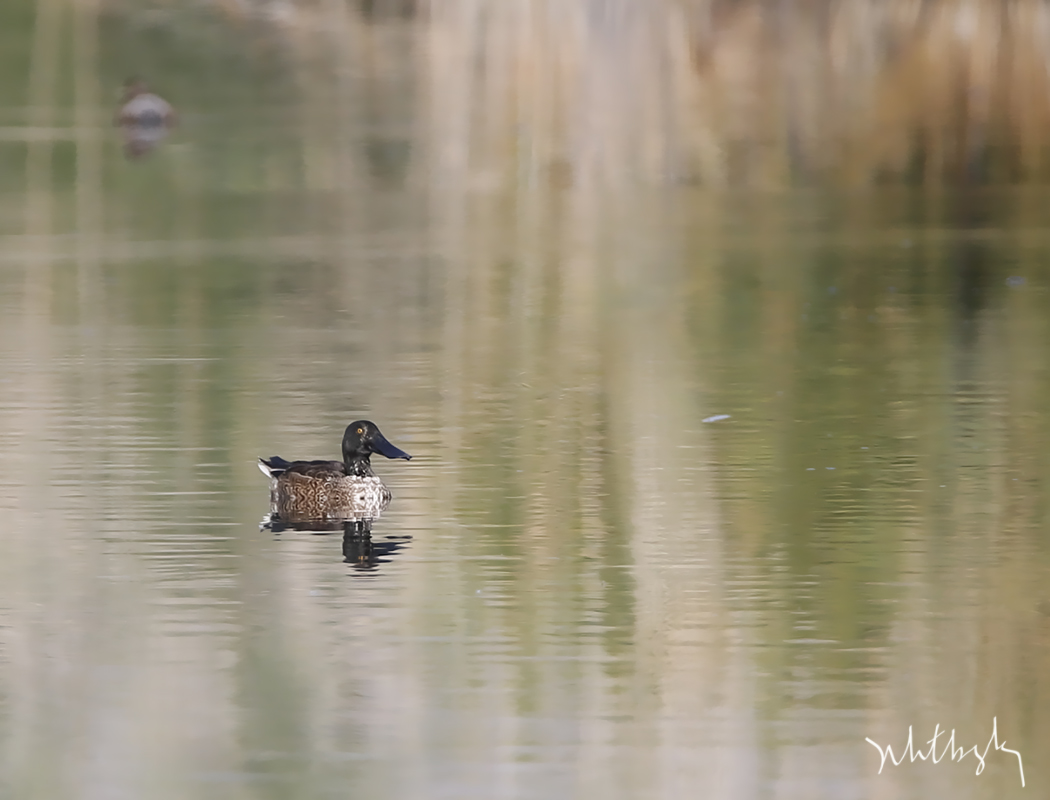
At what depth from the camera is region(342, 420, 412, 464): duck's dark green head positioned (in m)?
11.6

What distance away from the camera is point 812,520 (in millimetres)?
11055

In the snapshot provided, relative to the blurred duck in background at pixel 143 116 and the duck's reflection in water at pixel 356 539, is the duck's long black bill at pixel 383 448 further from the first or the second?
the blurred duck in background at pixel 143 116

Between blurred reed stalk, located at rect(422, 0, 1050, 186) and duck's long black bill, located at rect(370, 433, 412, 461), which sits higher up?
blurred reed stalk, located at rect(422, 0, 1050, 186)

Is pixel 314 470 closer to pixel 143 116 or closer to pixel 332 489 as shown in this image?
pixel 332 489

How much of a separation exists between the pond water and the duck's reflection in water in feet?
A: 0.16

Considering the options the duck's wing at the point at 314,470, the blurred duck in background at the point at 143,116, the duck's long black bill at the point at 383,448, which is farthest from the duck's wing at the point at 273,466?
the blurred duck in background at the point at 143,116

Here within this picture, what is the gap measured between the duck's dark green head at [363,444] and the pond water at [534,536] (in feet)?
1.04

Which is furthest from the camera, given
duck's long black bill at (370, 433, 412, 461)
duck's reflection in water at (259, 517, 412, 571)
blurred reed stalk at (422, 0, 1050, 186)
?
blurred reed stalk at (422, 0, 1050, 186)

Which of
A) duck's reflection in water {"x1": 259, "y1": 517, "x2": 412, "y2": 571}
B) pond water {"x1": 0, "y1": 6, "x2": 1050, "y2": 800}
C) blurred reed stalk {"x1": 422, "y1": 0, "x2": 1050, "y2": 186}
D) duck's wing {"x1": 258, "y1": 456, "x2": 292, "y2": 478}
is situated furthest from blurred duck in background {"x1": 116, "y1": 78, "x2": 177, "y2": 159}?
duck's reflection in water {"x1": 259, "y1": 517, "x2": 412, "y2": 571}

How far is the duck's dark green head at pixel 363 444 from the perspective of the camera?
11.6m

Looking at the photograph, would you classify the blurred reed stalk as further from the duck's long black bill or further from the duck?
the duck

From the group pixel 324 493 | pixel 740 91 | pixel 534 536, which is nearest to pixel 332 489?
pixel 324 493

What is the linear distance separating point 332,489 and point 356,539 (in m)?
0.64

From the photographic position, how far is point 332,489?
37.7ft
